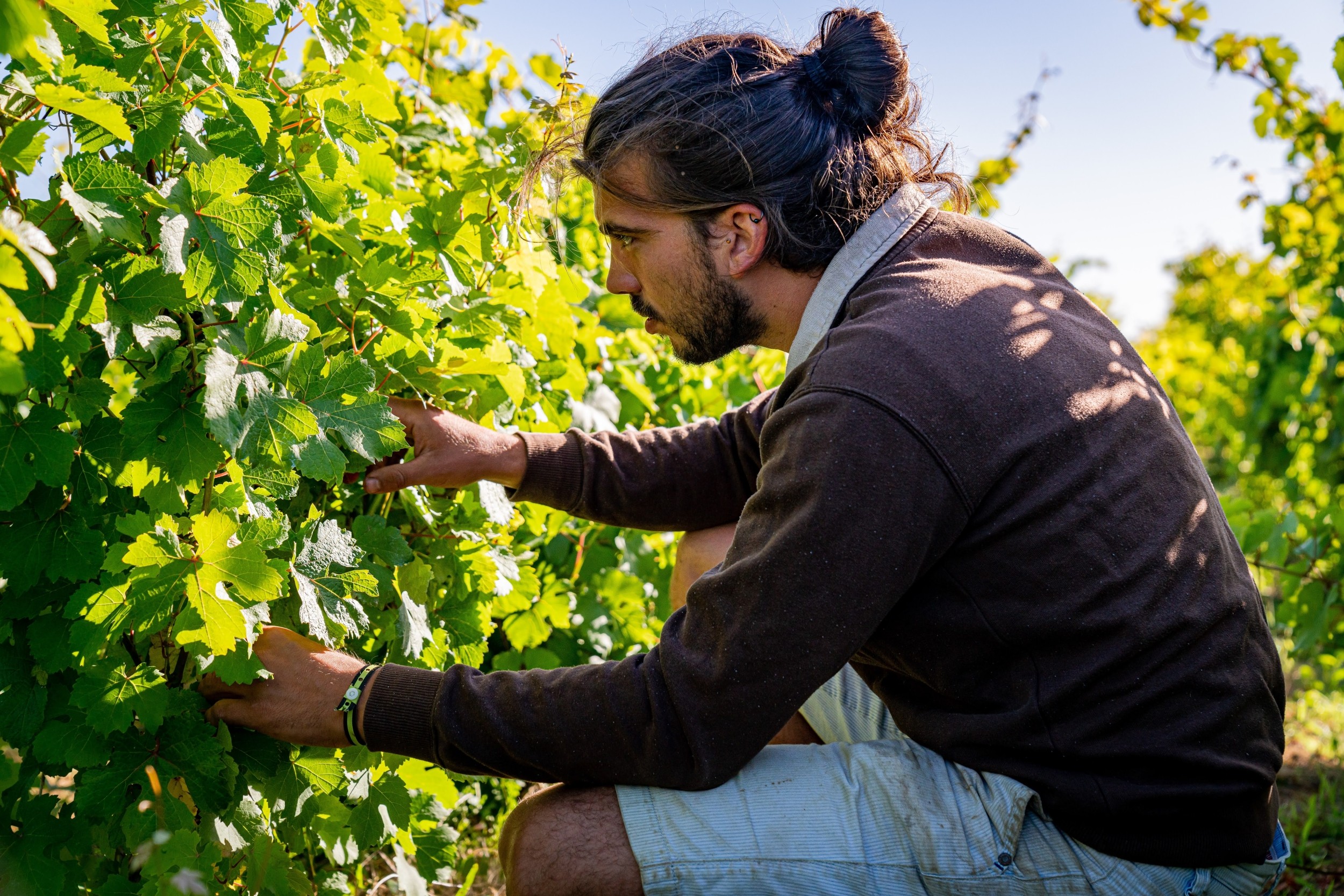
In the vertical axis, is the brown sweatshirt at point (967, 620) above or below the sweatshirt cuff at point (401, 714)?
above

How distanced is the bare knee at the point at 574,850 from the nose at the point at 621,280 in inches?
40.9

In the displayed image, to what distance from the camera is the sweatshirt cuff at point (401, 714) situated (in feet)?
5.41

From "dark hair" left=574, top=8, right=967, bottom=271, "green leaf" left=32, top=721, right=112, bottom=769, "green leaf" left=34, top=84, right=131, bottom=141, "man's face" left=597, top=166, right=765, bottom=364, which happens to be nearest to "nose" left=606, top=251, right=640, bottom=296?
"man's face" left=597, top=166, right=765, bottom=364

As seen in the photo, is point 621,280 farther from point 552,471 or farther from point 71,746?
point 71,746

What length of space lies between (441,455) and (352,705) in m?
0.54

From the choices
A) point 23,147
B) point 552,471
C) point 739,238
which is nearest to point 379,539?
point 552,471

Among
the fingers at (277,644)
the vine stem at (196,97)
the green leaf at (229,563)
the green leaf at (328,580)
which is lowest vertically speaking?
the fingers at (277,644)

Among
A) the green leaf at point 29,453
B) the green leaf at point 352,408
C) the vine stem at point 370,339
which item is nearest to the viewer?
the green leaf at point 29,453

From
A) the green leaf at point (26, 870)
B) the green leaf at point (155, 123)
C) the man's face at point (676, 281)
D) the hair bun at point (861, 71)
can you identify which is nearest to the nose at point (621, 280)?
the man's face at point (676, 281)

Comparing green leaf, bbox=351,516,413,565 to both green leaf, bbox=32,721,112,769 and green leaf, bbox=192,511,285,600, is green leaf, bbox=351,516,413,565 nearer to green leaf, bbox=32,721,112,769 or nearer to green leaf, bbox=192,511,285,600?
green leaf, bbox=192,511,285,600

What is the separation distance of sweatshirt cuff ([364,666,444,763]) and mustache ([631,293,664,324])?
3.09 feet

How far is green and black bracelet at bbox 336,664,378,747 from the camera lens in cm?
164

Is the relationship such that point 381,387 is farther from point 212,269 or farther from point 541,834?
point 541,834

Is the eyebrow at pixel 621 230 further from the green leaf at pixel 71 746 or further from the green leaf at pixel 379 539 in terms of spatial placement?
the green leaf at pixel 71 746
